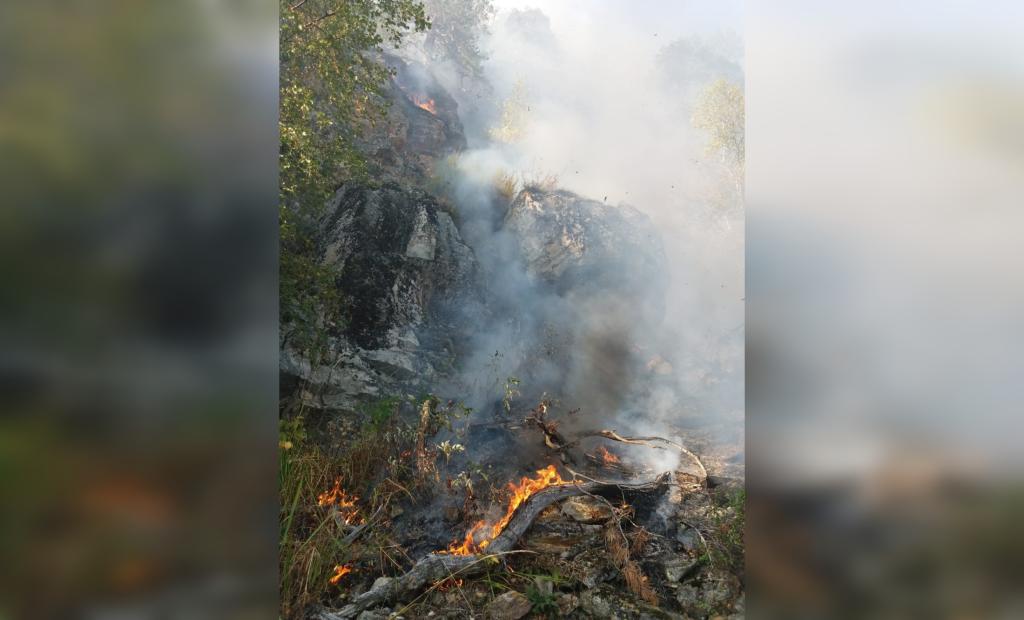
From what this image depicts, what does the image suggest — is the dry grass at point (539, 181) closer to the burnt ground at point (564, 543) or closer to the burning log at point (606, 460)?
the burnt ground at point (564, 543)

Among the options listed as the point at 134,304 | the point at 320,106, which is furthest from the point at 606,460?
the point at 320,106

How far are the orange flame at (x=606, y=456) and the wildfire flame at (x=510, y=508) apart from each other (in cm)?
20

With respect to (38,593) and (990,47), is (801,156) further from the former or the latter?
(38,593)

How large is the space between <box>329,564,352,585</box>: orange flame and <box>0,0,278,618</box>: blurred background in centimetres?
114

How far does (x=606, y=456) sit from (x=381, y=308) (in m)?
1.24

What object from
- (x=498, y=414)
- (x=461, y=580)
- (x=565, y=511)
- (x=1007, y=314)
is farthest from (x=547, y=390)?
(x=1007, y=314)

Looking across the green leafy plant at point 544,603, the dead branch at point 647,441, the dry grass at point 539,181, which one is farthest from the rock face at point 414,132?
the green leafy plant at point 544,603

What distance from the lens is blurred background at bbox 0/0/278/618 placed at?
108cm

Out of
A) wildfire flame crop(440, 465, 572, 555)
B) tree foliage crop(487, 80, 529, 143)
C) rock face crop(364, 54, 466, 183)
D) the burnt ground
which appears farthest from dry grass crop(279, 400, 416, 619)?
tree foliage crop(487, 80, 529, 143)

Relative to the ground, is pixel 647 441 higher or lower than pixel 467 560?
higher

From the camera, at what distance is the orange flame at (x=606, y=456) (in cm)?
257

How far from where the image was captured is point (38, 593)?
1095 millimetres

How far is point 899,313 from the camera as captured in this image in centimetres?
120

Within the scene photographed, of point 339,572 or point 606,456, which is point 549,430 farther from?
point 339,572
